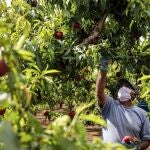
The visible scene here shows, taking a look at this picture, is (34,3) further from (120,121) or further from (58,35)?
(120,121)

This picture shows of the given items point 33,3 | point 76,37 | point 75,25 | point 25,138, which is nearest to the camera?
point 25,138

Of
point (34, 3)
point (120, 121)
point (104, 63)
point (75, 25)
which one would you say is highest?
point (34, 3)

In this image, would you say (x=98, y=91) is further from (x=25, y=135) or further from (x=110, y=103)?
(x=25, y=135)

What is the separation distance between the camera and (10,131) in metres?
1.14

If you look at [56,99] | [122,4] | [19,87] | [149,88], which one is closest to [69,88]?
[56,99]

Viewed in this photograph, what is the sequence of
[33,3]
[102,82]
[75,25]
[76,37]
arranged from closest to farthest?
[102,82]
[75,25]
[76,37]
[33,3]

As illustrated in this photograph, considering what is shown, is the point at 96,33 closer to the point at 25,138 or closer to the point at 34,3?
the point at 34,3

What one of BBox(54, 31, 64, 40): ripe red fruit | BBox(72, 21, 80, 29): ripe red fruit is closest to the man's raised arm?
BBox(54, 31, 64, 40): ripe red fruit

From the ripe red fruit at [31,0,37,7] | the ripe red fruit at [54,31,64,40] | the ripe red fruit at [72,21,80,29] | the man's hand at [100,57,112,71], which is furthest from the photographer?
the ripe red fruit at [31,0,37,7]

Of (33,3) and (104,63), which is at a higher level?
(33,3)

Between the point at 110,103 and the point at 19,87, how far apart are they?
280 cm

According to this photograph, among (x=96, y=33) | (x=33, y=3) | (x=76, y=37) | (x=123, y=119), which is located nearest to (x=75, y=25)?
(x=76, y=37)

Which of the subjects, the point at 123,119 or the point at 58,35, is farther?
the point at 58,35

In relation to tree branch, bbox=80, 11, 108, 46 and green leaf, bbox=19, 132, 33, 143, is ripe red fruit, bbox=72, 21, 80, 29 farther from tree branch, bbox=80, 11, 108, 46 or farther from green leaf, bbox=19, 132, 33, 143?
green leaf, bbox=19, 132, 33, 143
